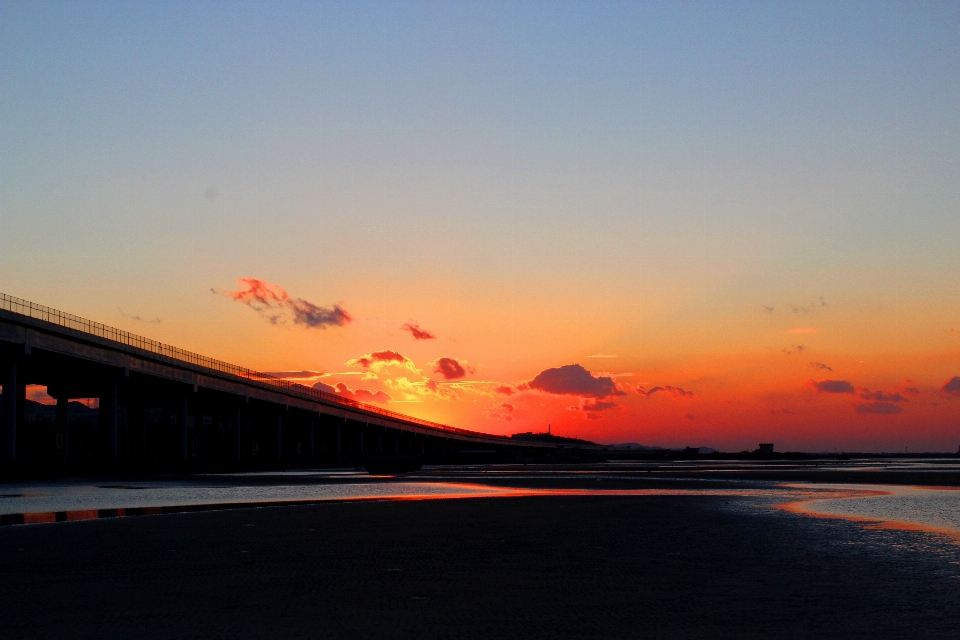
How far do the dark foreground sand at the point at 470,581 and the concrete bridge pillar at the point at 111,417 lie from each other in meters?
67.0

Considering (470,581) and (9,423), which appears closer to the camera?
(470,581)

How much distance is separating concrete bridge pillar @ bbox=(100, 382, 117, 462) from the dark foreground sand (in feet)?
220

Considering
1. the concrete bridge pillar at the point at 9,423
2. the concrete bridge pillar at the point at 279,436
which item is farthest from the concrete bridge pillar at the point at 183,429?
the concrete bridge pillar at the point at 9,423

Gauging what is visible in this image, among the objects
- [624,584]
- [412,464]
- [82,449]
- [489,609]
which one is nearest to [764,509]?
[624,584]

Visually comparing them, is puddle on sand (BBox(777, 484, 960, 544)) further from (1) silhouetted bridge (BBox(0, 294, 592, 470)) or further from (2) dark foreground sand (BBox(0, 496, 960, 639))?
(1) silhouetted bridge (BBox(0, 294, 592, 470))

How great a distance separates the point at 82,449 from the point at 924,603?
165856mm

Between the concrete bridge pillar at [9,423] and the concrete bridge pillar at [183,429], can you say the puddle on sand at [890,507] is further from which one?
the concrete bridge pillar at [183,429]

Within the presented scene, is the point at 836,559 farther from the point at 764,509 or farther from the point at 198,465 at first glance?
the point at 198,465

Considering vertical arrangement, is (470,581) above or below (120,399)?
below

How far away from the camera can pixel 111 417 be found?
9581 cm

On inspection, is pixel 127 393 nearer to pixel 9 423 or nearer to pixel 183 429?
pixel 183 429

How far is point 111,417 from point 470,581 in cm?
8616

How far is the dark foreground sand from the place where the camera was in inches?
548

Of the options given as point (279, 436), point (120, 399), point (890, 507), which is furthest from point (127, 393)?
point (890, 507)
